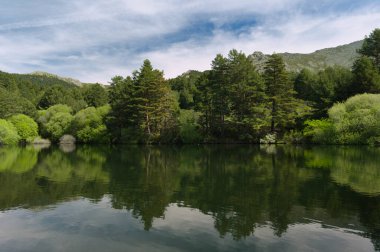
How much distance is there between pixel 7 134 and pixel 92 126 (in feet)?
60.6

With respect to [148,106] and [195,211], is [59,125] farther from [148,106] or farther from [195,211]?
[195,211]

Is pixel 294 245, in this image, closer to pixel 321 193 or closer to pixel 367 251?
pixel 367 251

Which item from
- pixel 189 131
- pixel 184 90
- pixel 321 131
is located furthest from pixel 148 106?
pixel 184 90

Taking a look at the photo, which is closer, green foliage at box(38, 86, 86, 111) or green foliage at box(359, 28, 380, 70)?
green foliage at box(359, 28, 380, 70)

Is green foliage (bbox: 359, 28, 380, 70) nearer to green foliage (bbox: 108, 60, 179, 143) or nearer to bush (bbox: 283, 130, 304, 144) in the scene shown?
bush (bbox: 283, 130, 304, 144)

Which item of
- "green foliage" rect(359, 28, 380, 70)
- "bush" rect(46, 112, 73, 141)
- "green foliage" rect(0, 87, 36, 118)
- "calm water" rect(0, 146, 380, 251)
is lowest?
"calm water" rect(0, 146, 380, 251)

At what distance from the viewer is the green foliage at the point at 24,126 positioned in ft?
259

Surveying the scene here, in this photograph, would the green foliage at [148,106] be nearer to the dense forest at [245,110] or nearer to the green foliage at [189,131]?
the dense forest at [245,110]

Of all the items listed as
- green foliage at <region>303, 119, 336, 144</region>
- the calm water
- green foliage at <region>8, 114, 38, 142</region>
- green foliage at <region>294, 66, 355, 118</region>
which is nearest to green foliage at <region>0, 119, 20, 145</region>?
green foliage at <region>8, 114, 38, 142</region>

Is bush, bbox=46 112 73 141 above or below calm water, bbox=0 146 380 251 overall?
above

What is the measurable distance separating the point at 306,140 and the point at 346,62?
148936 millimetres

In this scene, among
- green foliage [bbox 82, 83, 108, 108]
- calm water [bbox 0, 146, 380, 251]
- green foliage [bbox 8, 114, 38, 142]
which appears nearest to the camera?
calm water [bbox 0, 146, 380, 251]

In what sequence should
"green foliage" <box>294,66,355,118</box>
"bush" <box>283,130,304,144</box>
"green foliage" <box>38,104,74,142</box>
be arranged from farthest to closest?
"green foliage" <box>38,104,74,142</box> < "green foliage" <box>294,66,355,118</box> < "bush" <box>283,130,304,144</box>

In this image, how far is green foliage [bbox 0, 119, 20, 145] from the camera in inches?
2854
